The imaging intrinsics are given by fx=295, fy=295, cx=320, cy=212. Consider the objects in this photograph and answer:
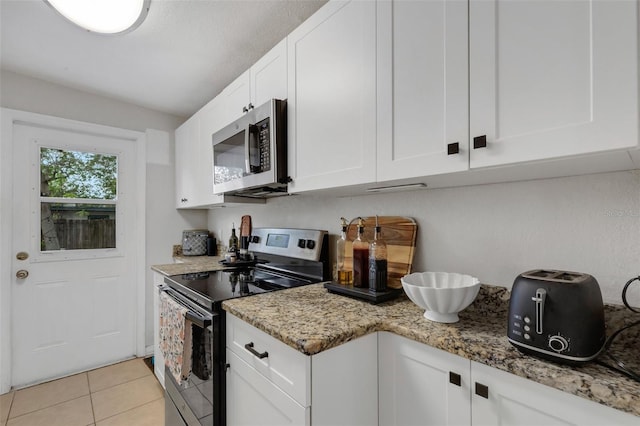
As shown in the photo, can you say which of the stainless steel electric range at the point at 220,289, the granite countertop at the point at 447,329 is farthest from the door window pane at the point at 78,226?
the granite countertop at the point at 447,329

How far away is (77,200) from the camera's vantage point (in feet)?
8.33

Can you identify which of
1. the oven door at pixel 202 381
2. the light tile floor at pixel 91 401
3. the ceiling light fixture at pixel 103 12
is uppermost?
the ceiling light fixture at pixel 103 12

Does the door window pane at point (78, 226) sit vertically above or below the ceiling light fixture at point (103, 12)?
below

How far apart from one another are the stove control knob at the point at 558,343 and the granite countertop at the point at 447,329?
4cm

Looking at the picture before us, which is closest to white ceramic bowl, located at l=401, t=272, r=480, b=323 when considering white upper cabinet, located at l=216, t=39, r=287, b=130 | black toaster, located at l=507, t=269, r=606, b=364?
black toaster, located at l=507, t=269, r=606, b=364

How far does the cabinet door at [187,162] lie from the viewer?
2.52 metres

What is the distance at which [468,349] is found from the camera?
31.0 inches

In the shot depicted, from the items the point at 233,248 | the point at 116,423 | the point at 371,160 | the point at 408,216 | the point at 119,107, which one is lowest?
the point at 116,423

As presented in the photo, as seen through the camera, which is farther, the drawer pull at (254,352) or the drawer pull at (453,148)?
the drawer pull at (254,352)

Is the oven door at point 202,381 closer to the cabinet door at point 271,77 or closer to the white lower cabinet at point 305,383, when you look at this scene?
the white lower cabinet at point 305,383

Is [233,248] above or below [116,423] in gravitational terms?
above

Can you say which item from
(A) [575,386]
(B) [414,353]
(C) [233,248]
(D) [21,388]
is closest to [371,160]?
(B) [414,353]

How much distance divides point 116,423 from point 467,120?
258 cm

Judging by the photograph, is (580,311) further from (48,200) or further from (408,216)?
(48,200)
